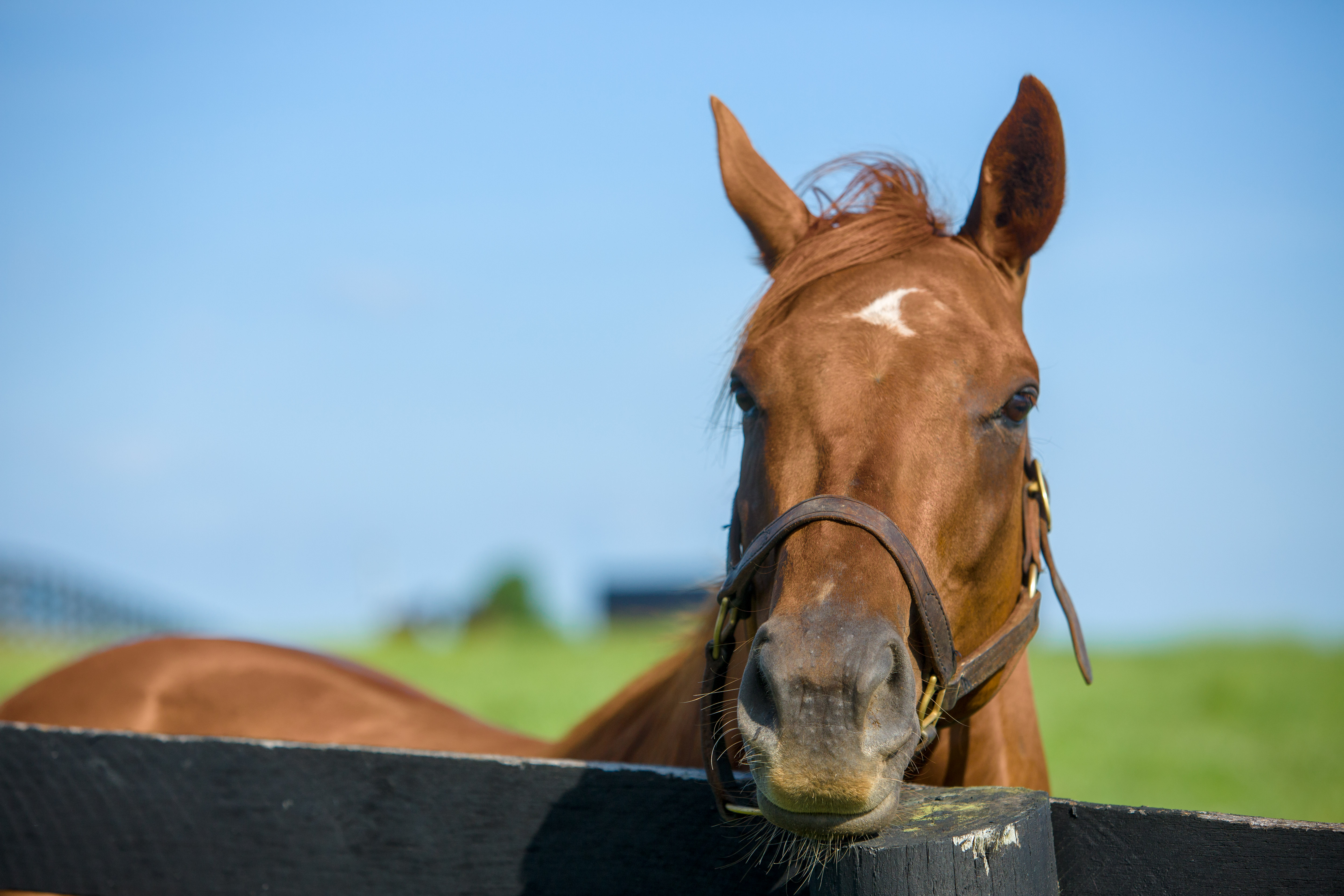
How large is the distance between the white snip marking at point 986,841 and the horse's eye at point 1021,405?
0.99 meters

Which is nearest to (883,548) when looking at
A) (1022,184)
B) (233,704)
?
(1022,184)

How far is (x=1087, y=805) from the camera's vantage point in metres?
1.47

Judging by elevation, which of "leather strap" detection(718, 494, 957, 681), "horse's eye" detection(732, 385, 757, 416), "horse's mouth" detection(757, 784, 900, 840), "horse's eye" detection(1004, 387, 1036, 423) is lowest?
"horse's mouth" detection(757, 784, 900, 840)

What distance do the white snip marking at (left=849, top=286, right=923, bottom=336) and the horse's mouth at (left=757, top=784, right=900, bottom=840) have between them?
962mm

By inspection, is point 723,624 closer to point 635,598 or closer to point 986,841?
point 986,841

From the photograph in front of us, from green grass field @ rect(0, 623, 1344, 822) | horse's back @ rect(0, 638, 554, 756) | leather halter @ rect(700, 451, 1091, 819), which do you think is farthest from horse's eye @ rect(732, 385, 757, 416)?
horse's back @ rect(0, 638, 554, 756)

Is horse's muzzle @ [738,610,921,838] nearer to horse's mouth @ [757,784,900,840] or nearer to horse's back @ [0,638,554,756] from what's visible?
horse's mouth @ [757,784,900,840]

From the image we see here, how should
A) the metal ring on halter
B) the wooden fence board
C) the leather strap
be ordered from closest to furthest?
the wooden fence board → the leather strap → the metal ring on halter

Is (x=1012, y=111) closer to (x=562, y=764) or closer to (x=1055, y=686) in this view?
(x=562, y=764)

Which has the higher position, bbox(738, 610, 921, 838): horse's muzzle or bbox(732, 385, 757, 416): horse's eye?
bbox(732, 385, 757, 416): horse's eye

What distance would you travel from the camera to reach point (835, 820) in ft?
4.68

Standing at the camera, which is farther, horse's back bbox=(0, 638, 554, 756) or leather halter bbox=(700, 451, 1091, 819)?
horse's back bbox=(0, 638, 554, 756)

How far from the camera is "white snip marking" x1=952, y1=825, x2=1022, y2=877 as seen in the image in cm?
125

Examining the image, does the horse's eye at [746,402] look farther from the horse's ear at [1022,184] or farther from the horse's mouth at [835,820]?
the horse's mouth at [835,820]
